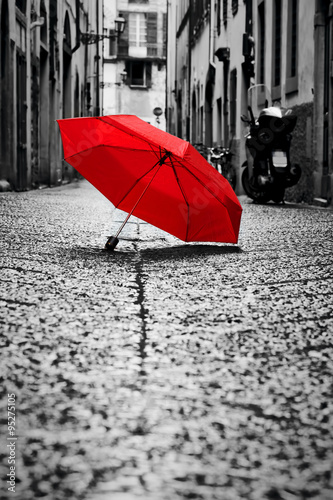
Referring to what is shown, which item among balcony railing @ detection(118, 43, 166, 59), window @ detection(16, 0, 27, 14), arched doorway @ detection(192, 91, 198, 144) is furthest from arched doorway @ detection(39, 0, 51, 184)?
balcony railing @ detection(118, 43, 166, 59)

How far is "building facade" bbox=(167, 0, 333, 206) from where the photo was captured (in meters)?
11.6

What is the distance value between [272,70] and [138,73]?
119 feet

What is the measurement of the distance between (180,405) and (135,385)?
0.58 feet

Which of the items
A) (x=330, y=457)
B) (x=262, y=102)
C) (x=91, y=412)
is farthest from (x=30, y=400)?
(x=262, y=102)

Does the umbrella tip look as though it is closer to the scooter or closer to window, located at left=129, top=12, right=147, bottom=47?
the scooter

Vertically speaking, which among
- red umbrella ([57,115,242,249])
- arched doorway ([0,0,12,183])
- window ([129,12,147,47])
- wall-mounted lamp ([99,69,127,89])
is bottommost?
red umbrella ([57,115,242,249])

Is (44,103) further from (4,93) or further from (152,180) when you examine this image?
(152,180)

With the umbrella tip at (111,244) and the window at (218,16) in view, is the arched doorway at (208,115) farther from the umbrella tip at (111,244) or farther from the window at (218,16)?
the umbrella tip at (111,244)

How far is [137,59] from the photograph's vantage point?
49.1 meters

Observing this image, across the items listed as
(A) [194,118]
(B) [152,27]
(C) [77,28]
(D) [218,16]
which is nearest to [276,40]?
(D) [218,16]

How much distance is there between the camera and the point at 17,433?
1.47m

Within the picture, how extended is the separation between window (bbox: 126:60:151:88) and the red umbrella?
45.5 m

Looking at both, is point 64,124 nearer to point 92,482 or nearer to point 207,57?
point 92,482

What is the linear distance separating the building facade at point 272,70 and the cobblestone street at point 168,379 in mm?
7592
